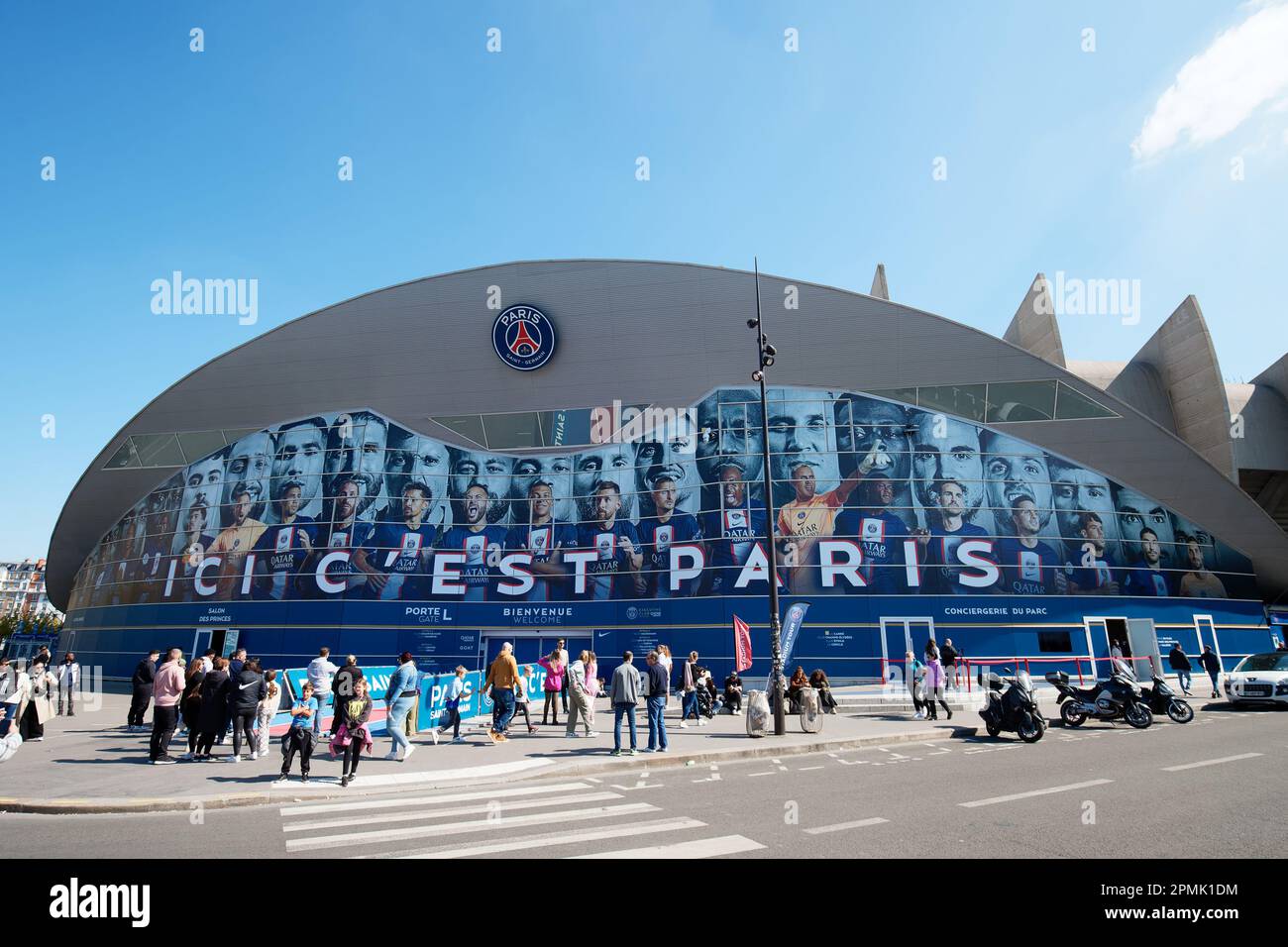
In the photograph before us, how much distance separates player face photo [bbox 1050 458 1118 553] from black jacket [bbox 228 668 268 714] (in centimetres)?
3096

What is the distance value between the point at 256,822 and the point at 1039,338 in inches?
1594

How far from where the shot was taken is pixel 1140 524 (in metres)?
30.0

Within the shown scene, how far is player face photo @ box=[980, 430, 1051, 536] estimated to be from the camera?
29266 mm

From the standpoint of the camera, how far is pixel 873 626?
27500mm

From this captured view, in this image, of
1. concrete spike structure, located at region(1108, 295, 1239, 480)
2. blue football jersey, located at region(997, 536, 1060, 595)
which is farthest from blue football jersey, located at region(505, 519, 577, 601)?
concrete spike structure, located at region(1108, 295, 1239, 480)

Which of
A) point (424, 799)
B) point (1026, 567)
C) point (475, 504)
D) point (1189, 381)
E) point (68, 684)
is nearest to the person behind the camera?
point (424, 799)

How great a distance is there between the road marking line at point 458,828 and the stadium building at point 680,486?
66.1 ft

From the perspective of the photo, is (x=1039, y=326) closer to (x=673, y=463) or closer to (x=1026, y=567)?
(x=1026, y=567)

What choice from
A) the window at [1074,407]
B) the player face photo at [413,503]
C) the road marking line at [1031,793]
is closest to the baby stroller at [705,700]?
the road marking line at [1031,793]

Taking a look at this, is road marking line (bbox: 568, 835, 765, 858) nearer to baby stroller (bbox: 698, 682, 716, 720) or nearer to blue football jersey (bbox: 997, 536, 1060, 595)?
baby stroller (bbox: 698, 682, 716, 720)

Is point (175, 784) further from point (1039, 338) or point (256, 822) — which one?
point (1039, 338)

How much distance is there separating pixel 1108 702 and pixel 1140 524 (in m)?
18.3

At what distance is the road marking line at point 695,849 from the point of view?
629cm

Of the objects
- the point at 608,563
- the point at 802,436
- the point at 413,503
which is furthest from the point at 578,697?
the point at 413,503
